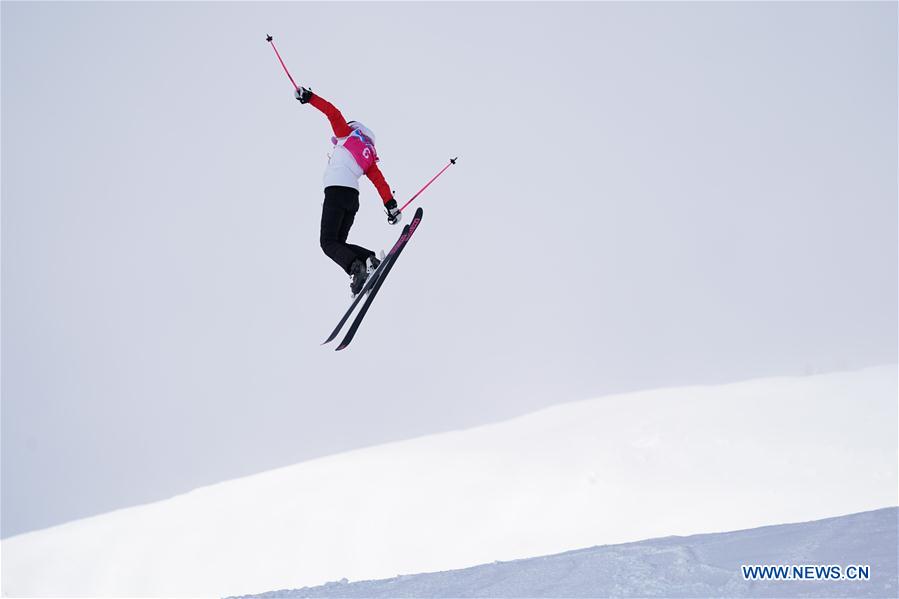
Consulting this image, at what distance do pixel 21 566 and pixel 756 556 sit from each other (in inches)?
692

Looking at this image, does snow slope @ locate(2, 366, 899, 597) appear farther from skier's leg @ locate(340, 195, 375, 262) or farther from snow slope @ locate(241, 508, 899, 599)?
skier's leg @ locate(340, 195, 375, 262)

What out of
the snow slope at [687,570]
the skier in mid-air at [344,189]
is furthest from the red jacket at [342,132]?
the snow slope at [687,570]

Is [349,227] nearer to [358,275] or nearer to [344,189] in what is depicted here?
[344,189]

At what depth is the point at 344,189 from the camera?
827 cm

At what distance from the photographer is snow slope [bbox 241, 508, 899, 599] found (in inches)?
356

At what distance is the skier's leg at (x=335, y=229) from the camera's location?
26.9ft

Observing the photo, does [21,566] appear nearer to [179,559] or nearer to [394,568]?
[179,559]

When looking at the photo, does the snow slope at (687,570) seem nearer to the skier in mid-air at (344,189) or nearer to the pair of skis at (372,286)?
the pair of skis at (372,286)

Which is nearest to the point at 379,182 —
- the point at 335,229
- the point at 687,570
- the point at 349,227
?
the point at 349,227

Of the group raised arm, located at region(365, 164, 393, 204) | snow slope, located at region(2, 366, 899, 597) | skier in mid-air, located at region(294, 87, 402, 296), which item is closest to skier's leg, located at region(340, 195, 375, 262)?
skier in mid-air, located at region(294, 87, 402, 296)

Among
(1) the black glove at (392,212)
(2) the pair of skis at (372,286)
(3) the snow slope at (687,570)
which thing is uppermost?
(1) the black glove at (392,212)

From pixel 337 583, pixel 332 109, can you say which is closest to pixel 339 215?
pixel 332 109

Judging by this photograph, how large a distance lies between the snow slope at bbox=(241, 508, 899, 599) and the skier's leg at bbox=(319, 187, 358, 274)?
451 centimetres

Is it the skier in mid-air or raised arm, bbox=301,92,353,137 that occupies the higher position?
raised arm, bbox=301,92,353,137
